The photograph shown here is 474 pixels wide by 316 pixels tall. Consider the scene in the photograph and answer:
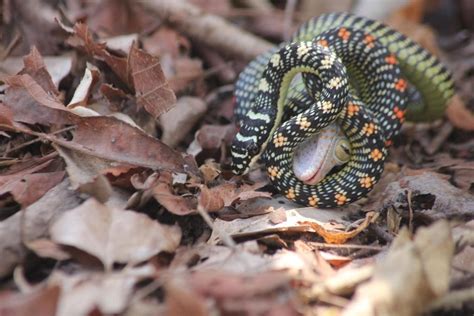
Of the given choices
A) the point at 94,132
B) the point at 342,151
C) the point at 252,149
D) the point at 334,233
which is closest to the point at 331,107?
the point at 342,151

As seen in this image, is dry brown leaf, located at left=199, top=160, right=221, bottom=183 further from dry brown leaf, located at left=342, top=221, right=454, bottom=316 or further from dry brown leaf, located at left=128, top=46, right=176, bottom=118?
dry brown leaf, located at left=342, top=221, right=454, bottom=316

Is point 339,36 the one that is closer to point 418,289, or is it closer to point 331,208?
point 331,208

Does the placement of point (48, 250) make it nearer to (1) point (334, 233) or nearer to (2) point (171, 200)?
(2) point (171, 200)

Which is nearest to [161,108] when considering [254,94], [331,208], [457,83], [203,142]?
[203,142]

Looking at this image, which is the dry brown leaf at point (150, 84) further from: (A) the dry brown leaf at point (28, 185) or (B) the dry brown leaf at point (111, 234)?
(B) the dry brown leaf at point (111, 234)

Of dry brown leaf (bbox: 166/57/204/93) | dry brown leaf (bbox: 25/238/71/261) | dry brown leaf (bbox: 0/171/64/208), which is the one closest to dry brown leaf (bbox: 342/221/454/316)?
dry brown leaf (bbox: 25/238/71/261)

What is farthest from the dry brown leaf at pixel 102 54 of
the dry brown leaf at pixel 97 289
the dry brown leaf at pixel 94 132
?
the dry brown leaf at pixel 97 289
